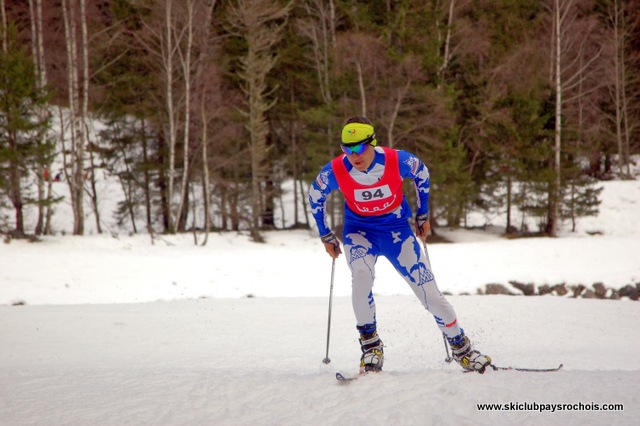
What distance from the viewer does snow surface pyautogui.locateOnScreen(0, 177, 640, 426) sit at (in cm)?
297

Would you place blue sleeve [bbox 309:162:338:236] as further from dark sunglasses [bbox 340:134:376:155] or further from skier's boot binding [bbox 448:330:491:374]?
skier's boot binding [bbox 448:330:491:374]

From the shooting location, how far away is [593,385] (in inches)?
122

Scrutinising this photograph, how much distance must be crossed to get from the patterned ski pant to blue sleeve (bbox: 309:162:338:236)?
1.19ft

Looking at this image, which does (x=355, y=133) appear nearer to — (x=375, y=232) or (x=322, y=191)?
(x=322, y=191)

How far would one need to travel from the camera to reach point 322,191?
4.27m

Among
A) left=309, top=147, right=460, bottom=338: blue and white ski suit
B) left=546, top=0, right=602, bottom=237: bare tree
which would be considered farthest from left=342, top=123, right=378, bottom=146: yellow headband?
left=546, top=0, right=602, bottom=237: bare tree

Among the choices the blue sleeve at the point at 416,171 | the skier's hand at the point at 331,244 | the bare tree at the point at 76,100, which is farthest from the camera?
the bare tree at the point at 76,100

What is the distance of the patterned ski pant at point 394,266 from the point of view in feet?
13.0

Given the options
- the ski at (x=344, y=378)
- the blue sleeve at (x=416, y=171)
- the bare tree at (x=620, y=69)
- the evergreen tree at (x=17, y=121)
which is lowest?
the ski at (x=344, y=378)

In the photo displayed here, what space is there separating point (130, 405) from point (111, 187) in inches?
1298

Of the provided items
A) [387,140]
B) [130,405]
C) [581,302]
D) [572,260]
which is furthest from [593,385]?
[387,140]

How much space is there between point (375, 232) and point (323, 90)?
17.8 metres

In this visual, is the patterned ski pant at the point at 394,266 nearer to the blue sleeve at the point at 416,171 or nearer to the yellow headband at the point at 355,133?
the blue sleeve at the point at 416,171

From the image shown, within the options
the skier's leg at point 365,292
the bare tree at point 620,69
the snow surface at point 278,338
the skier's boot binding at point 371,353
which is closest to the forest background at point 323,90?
the bare tree at point 620,69
